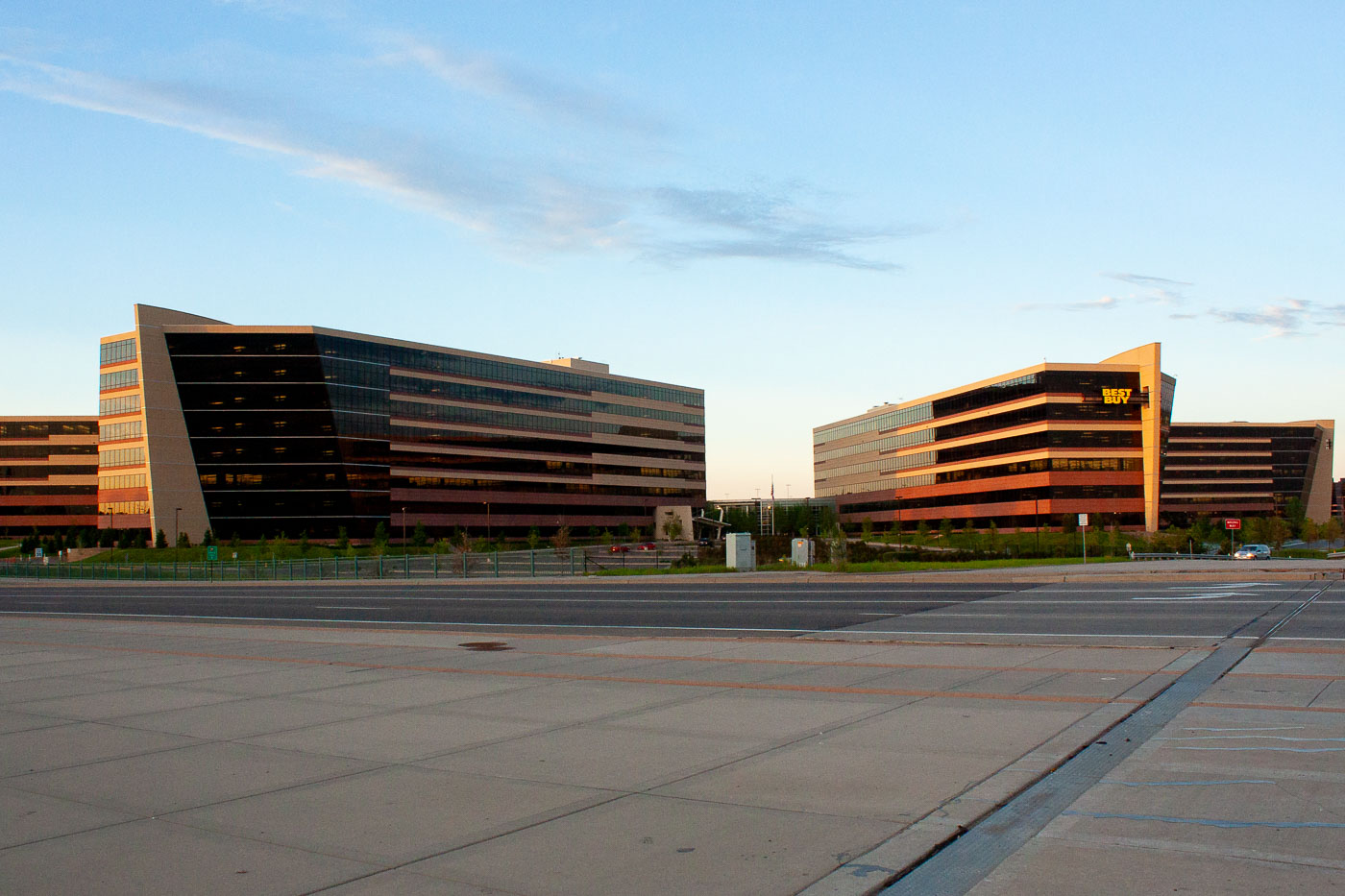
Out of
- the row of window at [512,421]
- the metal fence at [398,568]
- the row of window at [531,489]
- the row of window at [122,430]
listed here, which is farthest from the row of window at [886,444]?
the row of window at [122,430]

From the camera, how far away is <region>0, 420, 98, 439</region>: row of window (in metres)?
159

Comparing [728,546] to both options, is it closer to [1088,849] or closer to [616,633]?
[616,633]

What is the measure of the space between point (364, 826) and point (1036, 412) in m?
126

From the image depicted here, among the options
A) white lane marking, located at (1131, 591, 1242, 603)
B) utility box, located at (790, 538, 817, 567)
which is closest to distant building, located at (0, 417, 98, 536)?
utility box, located at (790, 538, 817, 567)

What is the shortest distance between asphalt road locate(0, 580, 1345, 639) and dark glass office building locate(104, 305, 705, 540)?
263 feet

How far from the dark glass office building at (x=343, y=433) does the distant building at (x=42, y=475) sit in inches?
1720

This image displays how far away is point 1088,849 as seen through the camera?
6090 mm

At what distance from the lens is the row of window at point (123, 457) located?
4710 inches

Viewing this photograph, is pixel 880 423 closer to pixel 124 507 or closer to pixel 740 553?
pixel 124 507

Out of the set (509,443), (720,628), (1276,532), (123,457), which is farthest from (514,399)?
(720,628)

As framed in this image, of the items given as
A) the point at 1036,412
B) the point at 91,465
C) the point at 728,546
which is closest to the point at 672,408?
the point at 1036,412

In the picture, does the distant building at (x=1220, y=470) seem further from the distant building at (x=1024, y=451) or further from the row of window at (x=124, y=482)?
the row of window at (x=124, y=482)

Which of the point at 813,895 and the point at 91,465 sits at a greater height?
the point at 91,465

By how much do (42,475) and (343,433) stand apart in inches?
2724
